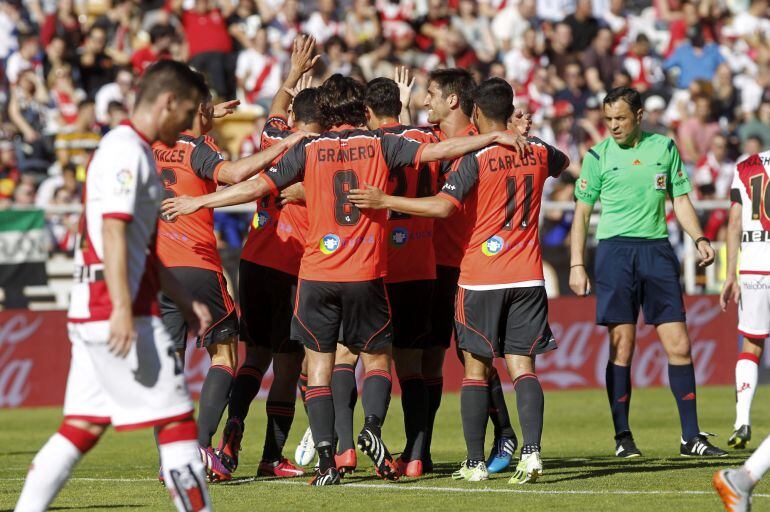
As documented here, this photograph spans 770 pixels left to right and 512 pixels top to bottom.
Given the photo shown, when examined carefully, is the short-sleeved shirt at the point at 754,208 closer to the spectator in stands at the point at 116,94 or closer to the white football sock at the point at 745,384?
the white football sock at the point at 745,384

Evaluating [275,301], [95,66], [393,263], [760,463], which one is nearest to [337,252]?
[393,263]

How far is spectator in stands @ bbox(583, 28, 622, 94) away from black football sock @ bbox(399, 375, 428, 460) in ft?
48.6

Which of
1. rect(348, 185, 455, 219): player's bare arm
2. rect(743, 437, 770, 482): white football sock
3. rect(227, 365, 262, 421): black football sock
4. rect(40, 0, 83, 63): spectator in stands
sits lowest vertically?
rect(227, 365, 262, 421): black football sock

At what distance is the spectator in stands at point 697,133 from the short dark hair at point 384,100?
44.5 feet

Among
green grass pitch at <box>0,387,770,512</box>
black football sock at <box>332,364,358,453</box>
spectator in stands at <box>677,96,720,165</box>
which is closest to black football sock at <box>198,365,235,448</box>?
green grass pitch at <box>0,387,770,512</box>

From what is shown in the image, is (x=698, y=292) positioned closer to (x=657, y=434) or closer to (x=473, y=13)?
(x=657, y=434)

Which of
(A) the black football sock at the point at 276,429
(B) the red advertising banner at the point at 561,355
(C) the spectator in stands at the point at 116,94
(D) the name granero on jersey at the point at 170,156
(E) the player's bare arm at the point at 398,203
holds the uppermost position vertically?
(C) the spectator in stands at the point at 116,94

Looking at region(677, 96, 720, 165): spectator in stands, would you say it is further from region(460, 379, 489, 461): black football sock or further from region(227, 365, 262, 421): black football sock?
region(460, 379, 489, 461): black football sock

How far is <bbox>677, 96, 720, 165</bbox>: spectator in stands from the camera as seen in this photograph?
862 inches

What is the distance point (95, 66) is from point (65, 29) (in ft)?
2.69

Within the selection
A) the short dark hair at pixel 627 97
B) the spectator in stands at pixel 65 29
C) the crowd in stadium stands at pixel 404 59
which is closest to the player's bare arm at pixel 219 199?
the short dark hair at pixel 627 97

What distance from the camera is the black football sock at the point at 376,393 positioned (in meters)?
8.55

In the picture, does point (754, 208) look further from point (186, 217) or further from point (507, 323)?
point (186, 217)

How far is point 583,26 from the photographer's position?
2422cm
